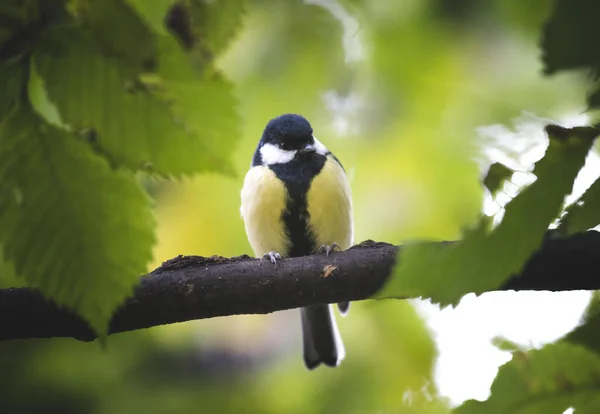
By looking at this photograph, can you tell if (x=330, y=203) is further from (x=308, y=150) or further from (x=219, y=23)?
(x=219, y=23)

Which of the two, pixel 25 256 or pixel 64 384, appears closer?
pixel 25 256

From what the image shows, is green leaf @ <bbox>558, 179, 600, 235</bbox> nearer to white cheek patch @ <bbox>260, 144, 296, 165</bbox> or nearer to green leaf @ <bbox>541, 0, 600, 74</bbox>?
green leaf @ <bbox>541, 0, 600, 74</bbox>

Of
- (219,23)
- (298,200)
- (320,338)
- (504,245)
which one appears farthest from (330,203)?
(504,245)

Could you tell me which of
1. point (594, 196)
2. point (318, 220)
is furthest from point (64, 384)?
point (594, 196)

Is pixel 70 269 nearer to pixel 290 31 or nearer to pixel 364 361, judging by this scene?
pixel 290 31

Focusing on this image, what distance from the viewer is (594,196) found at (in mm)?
650

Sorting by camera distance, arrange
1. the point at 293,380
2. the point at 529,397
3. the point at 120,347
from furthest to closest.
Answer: the point at 293,380
the point at 120,347
the point at 529,397

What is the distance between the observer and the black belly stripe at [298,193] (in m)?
3.08

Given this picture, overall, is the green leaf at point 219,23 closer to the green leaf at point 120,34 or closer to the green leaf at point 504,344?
the green leaf at point 120,34

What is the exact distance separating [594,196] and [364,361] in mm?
2749

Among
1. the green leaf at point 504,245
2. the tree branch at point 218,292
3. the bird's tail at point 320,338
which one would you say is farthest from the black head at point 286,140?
the green leaf at point 504,245

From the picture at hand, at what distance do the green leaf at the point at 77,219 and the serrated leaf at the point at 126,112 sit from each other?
0.03m

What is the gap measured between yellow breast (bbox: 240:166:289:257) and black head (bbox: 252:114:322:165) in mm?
124

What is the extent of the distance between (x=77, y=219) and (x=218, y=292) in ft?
2.97
